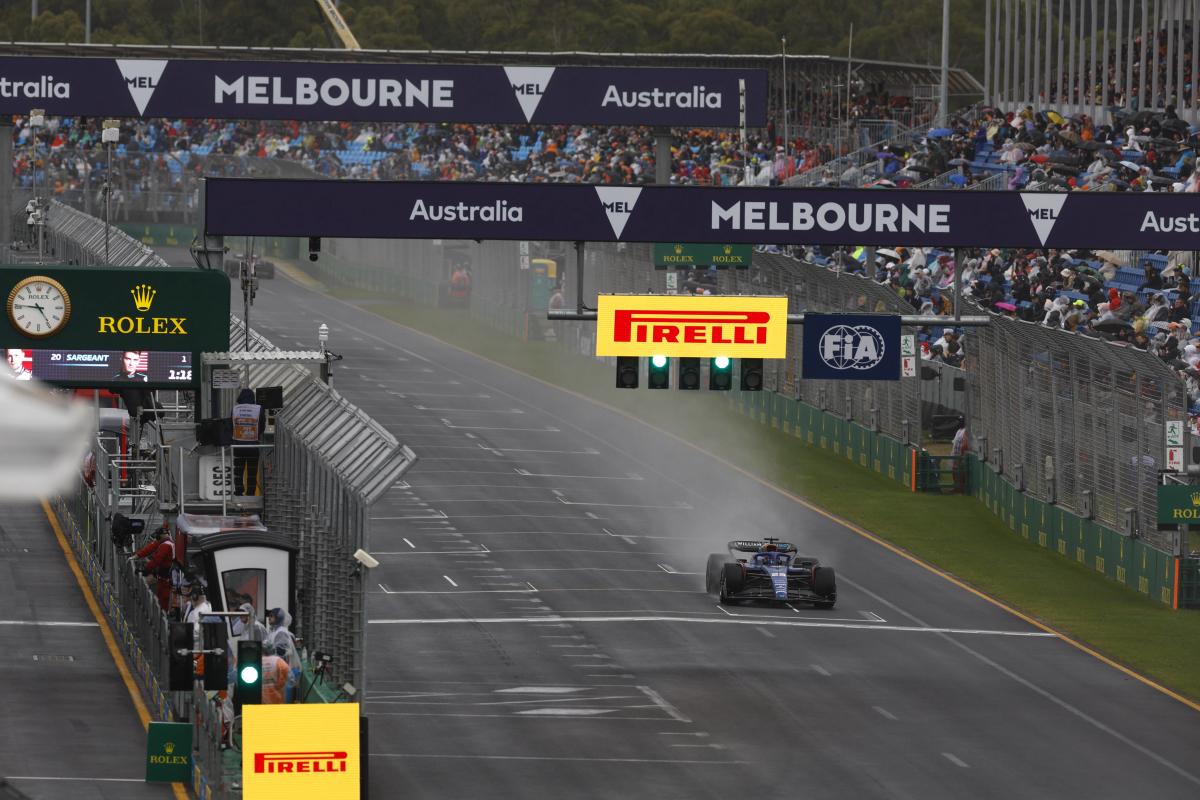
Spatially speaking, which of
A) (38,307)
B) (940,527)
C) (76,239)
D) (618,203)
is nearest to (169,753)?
(38,307)

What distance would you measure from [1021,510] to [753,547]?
34.1ft

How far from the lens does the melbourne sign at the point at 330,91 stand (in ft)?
104

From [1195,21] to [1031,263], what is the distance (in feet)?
37.1

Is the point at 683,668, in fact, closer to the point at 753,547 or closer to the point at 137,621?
the point at 753,547

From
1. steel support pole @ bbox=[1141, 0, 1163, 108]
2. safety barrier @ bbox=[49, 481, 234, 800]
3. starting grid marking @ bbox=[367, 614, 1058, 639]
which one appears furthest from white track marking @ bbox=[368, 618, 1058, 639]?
steel support pole @ bbox=[1141, 0, 1163, 108]

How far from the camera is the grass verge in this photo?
33.6m

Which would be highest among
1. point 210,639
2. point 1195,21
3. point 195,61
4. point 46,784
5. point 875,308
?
point 1195,21

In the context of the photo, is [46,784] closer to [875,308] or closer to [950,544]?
[950,544]

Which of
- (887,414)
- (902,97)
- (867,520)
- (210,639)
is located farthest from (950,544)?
(902,97)

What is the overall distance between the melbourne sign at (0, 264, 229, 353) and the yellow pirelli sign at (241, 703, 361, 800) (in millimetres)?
6895

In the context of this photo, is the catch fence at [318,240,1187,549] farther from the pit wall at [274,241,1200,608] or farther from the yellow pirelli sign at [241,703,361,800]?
the yellow pirelli sign at [241,703,361,800]

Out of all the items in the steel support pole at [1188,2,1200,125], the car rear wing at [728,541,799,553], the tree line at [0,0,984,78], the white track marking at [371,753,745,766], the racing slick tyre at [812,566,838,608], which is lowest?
the white track marking at [371,753,745,766]

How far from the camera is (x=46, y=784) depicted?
23.0 metres

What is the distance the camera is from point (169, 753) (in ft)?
75.7
